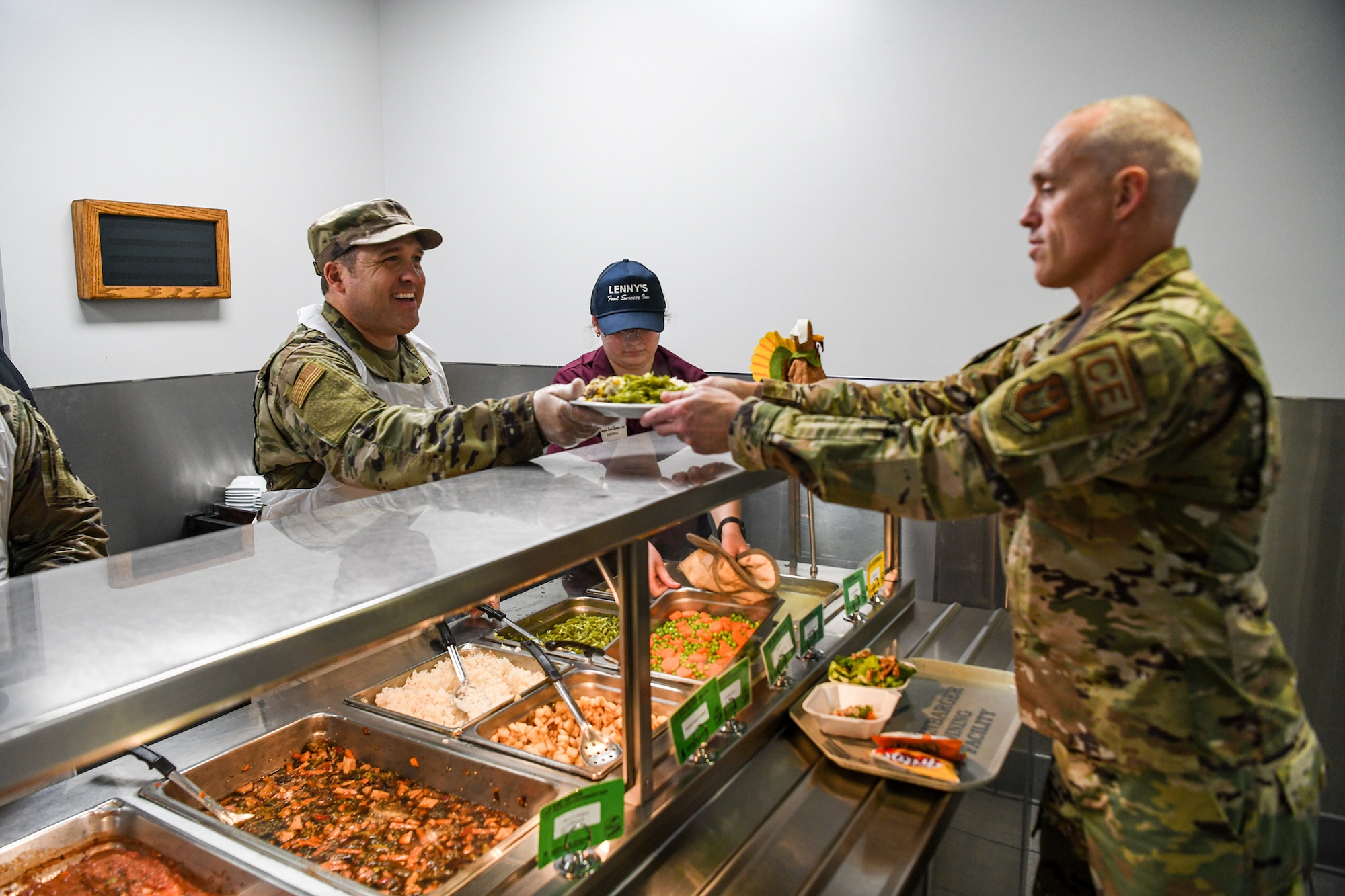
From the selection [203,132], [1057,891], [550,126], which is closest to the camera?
[1057,891]

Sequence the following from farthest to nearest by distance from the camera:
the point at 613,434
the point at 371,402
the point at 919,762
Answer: the point at 613,434 → the point at 371,402 → the point at 919,762

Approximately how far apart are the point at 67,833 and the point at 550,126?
382 cm

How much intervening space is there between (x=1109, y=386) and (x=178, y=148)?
13.5 feet

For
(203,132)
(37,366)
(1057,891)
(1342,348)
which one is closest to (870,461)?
(1057,891)

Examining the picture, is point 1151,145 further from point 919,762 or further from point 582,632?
point 582,632

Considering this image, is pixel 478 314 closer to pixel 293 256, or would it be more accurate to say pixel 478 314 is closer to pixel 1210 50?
pixel 293 256

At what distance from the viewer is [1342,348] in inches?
118

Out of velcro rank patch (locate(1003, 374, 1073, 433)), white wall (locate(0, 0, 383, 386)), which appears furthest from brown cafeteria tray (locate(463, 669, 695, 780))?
white wall (locate(0, 0, 383, 386))

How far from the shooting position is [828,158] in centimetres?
374

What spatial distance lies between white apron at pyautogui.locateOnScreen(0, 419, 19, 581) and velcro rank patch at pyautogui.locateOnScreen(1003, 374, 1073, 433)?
2.19m

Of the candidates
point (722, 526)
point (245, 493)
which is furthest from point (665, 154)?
point (245, 493)

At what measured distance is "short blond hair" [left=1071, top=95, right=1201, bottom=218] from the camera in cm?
127

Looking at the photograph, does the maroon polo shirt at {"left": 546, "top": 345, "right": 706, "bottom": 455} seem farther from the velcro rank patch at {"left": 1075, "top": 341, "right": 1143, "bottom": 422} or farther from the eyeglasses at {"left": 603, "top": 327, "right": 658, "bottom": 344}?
the velcro rank patch at {"left": 1075, "top": 341, "right": 1143, "bottom": 422}

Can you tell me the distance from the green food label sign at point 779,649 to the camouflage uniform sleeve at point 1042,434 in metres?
0.62
